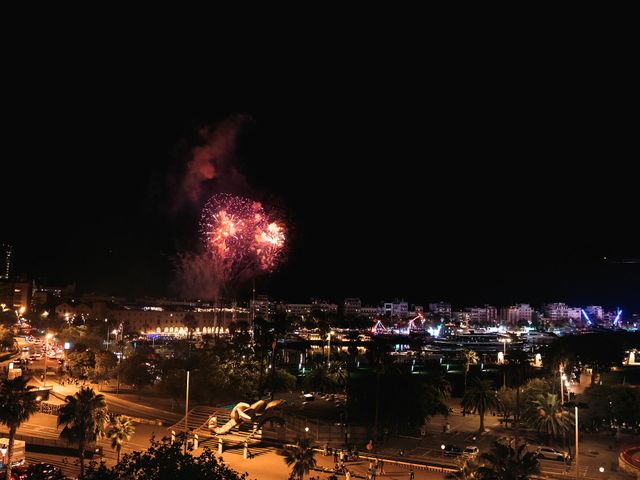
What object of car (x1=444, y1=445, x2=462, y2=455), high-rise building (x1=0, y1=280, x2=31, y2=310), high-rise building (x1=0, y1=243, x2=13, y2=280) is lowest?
car (x1=444, y1=445, x2=462, y2=455)

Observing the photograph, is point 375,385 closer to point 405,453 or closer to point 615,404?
point 405,453

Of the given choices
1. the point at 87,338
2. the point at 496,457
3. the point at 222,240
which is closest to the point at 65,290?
the point at 87,338

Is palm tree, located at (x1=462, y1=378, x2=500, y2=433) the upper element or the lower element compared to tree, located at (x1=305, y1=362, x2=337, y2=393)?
upper

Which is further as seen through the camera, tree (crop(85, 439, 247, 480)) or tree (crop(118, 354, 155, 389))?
tree (crop(118, 354, 155, 389))

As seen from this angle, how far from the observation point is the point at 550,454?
33594 mm

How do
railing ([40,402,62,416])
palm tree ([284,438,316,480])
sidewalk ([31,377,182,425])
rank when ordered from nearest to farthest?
1. palm tree ([284,438,316,480])
2. sidewalk ([31,377,182,425])
3. railing ([40,402,62,416])

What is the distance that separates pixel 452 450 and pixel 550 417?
7.44 metres

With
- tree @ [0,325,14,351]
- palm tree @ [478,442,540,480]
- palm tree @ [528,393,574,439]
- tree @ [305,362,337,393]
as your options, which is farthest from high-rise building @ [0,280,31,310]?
palm tree @ [478,442,540,480]

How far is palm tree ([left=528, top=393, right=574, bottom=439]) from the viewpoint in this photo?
3681 centimetres

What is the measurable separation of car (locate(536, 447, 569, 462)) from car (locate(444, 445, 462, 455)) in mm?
4431

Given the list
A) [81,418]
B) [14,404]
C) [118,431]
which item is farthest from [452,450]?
[14,404]

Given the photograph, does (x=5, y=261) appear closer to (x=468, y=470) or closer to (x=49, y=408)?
(x=49, y=408)

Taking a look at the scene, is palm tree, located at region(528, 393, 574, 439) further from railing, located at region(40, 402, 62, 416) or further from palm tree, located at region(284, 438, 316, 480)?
railing, located at region(40, 402, 62, 416)

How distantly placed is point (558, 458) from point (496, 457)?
57.4ft
